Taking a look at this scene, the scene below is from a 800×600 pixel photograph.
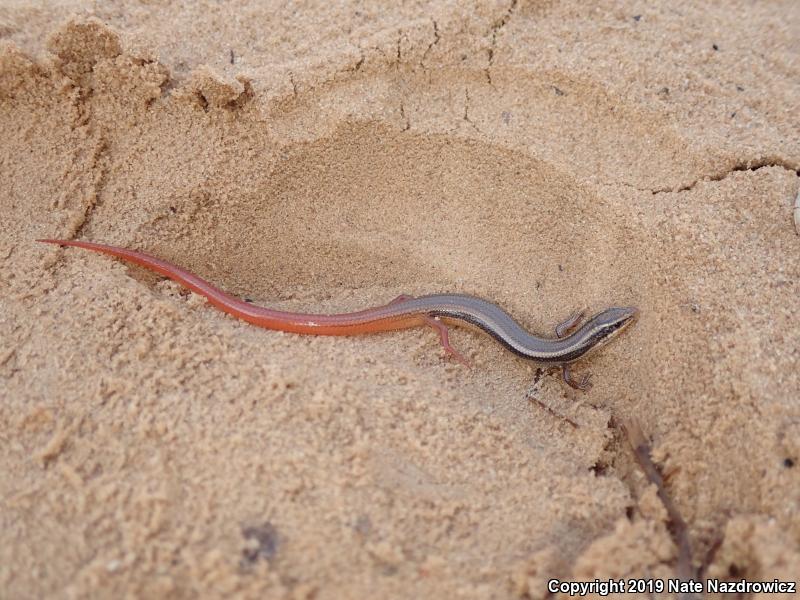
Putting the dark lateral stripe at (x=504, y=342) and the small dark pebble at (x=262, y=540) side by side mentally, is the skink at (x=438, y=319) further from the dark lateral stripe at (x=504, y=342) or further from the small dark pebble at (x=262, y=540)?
the small dark pebble at (x=262, y=540)

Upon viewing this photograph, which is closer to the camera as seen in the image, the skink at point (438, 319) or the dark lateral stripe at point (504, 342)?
the skink at point (438, 319)

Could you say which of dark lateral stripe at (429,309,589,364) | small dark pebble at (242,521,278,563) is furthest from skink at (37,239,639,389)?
small dark pebble at (242,521,278,563)

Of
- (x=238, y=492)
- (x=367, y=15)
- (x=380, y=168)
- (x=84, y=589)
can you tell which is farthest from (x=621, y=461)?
(x=367, y=15)

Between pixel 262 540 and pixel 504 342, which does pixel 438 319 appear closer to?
pixel 504 342

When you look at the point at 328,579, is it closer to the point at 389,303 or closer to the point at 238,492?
the point at 238,492

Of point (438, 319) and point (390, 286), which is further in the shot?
point (390, 286)

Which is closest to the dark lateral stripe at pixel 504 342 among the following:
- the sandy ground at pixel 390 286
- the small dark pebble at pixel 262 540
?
the sandy ground at pixel 390 286

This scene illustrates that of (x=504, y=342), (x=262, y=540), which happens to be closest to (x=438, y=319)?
(x=504, y=342)
